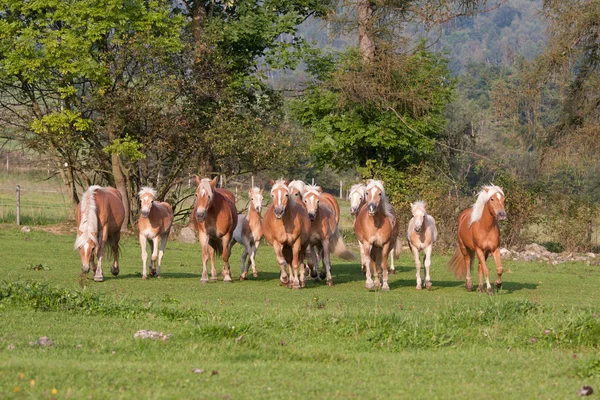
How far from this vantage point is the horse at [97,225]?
60.3 feet

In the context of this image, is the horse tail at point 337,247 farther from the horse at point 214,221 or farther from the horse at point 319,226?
the horse at point 214,221

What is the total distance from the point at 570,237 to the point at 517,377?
2613cm

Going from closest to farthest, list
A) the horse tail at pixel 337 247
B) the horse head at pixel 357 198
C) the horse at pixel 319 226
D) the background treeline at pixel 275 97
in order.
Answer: the horse at pixel 319 226 → the horse head at pixel 357 198 → the horse tail at pixel 337 247 → the background treeline at pixel 275 97

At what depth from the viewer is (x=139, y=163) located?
3578 cm

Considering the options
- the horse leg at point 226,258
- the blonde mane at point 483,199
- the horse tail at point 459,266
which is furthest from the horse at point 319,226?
the blonde mane at point 483,199

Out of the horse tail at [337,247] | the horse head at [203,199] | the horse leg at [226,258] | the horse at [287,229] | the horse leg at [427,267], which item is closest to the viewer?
the horse at [287,229]

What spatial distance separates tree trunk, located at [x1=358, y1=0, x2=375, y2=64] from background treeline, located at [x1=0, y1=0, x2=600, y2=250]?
0.24 ft

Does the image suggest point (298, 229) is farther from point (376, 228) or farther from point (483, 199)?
point (483, 199)

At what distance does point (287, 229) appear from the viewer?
1878 centimetres

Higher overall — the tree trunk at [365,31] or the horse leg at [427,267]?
the tree trunk at [365,31]

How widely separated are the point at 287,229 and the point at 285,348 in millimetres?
8696

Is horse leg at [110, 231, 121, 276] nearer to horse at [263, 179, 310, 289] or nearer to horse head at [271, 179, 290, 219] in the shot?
horse at [263, 179, 310, 289]

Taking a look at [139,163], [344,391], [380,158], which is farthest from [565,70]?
[344,391]

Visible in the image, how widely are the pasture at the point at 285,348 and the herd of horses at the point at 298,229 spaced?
204 cm
